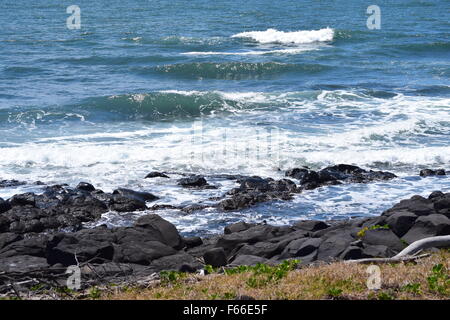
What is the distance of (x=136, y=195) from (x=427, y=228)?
7324mm

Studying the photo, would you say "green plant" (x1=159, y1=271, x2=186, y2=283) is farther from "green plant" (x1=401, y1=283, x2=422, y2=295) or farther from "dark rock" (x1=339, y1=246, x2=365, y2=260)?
"green plant" (x1=401, y1=283, x2=422, y2=295)

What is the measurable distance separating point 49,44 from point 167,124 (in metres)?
20.2

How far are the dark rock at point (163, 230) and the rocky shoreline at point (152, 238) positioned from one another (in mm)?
17

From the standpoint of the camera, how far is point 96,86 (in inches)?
1257

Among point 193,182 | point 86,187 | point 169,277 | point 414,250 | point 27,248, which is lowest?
point 193,182

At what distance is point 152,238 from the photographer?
1238 centimetres

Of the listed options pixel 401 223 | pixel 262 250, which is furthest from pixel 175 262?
pixel 401 223

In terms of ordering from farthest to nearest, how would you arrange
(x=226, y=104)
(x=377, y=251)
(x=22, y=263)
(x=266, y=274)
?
(x=226, y=104) → (x=22, y=263) → (x=377, y=251) → (x=266, y=274)

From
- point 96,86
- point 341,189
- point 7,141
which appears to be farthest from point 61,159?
point 96,86

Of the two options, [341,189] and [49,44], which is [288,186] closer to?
[341,189]

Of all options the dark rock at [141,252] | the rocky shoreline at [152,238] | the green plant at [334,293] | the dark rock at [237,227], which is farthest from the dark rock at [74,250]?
the green plant at [334,293]

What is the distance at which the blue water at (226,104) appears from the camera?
19.0 m

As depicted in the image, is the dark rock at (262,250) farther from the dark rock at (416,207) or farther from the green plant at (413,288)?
the green plant at (413,288)

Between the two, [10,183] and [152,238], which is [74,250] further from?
[10,183]
